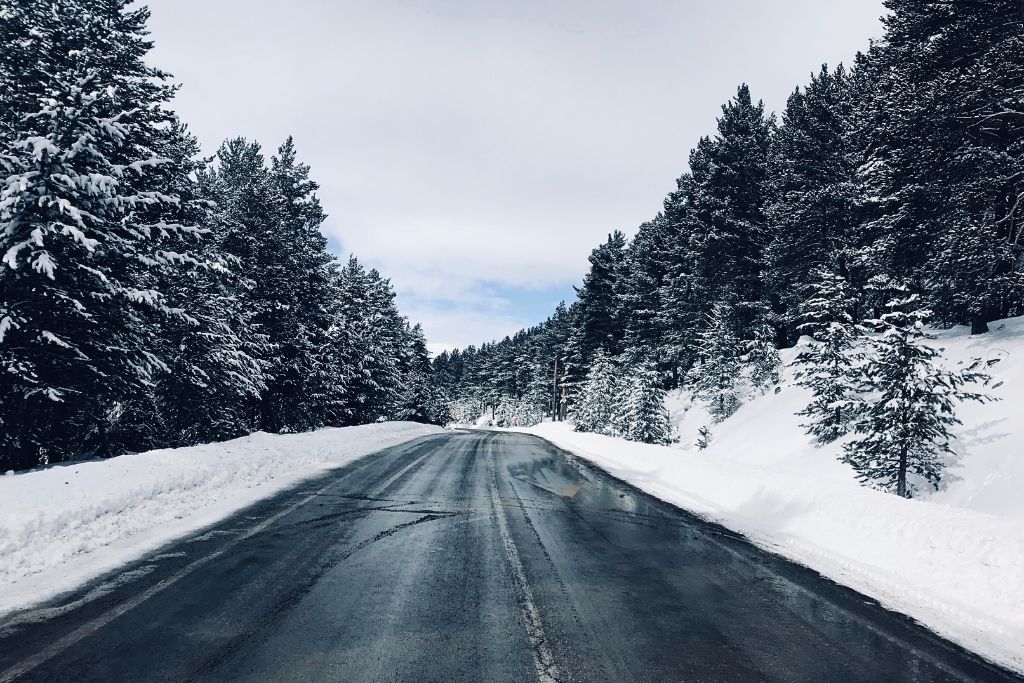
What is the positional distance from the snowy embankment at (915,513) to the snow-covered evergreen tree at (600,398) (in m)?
19.6

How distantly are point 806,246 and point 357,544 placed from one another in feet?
93.8

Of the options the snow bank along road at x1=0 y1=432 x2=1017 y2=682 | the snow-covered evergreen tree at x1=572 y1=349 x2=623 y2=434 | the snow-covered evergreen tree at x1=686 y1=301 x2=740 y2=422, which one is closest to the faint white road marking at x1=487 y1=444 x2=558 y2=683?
the snow bank along road at x1=0 y1=432 x2=1017 y2=682

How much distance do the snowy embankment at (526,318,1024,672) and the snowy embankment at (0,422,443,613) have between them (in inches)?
317

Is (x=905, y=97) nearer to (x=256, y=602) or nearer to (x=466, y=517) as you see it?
(x=466, y=517)

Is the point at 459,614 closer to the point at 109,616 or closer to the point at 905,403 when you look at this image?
the point at 109,616

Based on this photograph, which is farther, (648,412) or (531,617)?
(648,412)

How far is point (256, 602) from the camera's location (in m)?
4.60

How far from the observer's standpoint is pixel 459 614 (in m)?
4.52

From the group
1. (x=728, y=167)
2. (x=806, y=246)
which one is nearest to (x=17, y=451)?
(x=806, y=246)

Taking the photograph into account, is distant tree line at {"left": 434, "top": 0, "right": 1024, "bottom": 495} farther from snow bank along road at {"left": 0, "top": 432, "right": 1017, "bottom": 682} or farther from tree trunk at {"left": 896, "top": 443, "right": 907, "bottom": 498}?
snow bank along road at {"left": 0, "top": 432, "right": 1017, "bottom": 682}

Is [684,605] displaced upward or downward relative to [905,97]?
downward

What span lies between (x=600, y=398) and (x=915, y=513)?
114 feet

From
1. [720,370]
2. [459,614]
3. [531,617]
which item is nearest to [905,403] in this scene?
[531,617]

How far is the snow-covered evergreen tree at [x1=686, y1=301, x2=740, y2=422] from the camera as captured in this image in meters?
28.5
